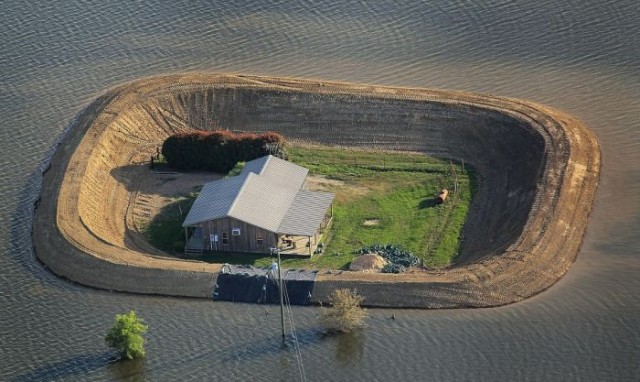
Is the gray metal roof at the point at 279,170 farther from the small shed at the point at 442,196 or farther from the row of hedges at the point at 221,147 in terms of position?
the small shed at the point at 442,196

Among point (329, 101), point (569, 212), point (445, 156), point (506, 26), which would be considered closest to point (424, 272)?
point (569, 212)

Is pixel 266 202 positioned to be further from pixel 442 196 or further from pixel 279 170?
pixel 442 196

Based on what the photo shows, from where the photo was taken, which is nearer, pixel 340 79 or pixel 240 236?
pixel 240 236

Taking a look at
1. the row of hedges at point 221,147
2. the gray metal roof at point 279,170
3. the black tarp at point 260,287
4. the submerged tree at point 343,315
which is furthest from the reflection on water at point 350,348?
the row of hedges at point 221,147

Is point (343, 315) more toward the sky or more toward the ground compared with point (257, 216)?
more toward the ground

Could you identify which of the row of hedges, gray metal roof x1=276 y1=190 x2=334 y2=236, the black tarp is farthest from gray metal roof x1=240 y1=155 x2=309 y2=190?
the black tarp

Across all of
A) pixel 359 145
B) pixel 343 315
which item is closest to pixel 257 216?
pixel 343 315
